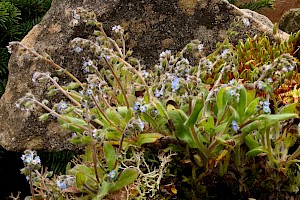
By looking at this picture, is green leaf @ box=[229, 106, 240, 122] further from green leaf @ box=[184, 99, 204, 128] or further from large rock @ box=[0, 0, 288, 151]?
large rock @ box=[0, 0, 288, 151]

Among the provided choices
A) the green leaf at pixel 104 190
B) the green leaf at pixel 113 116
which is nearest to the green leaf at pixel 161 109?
the green leaf at pixel 113 116

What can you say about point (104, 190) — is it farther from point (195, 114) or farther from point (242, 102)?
point (242, 102)

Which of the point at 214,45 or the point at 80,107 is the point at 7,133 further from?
the point at 214,45

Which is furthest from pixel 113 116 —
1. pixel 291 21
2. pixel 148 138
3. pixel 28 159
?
pixel 291 21

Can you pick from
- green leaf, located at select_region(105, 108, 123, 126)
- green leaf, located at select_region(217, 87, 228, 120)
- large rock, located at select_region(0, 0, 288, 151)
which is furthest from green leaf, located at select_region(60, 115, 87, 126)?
large rock, located at select_region(0, 0, 288, 151)

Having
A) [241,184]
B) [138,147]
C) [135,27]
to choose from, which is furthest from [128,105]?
[135,27]

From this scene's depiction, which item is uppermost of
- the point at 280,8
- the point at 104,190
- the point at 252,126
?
the point at 252,126

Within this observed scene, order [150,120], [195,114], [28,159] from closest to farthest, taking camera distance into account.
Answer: [28,159] → [195,114] → [150,120]
